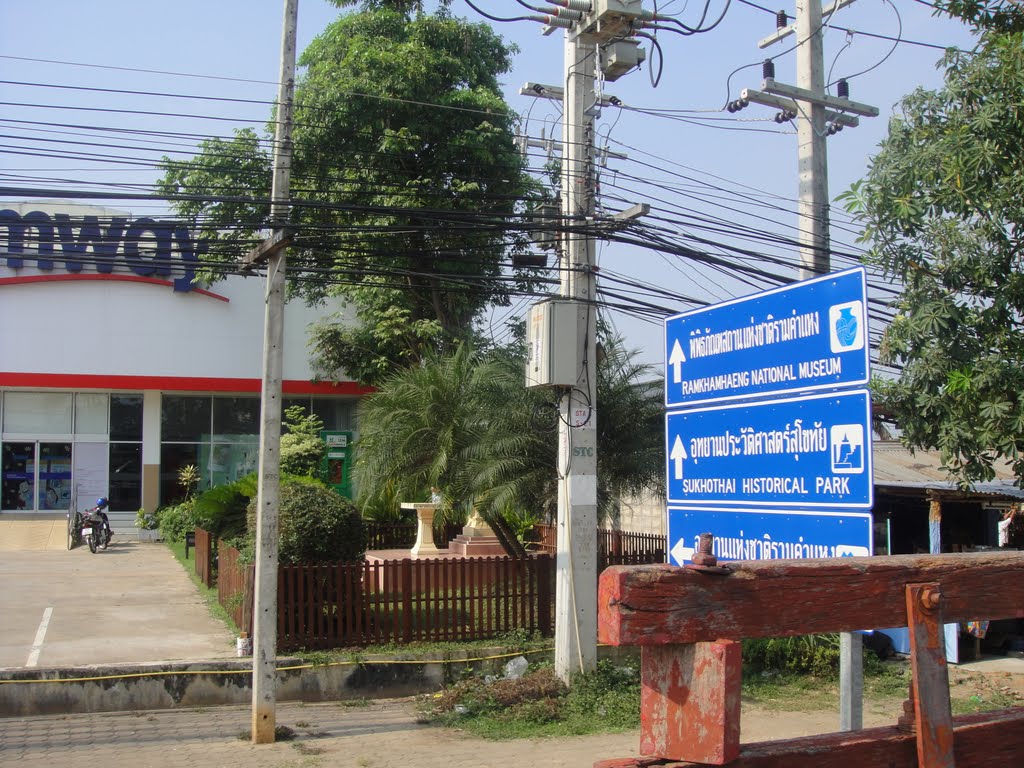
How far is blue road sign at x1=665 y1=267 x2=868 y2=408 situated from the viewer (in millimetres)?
3736

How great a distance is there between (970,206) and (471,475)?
6.84 meters

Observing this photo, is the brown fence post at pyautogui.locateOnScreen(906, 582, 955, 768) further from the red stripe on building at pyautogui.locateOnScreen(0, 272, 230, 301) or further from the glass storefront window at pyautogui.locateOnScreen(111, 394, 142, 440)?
the glass storefront window at pyautogui.locateOnScreen(111, 394, 142, 440)

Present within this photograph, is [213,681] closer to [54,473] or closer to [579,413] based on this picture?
[579,413]

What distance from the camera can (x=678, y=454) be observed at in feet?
15.4

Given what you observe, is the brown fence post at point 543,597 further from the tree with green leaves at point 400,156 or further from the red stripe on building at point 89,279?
the red stripe on building at point 89,279

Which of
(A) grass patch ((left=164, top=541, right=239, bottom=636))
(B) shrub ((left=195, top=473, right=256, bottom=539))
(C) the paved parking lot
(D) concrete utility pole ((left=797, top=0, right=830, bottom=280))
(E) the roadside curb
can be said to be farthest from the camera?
(B) shrub ((left=195, top=473, right=256, bottom=539))

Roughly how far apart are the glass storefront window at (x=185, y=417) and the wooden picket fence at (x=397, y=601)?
1679 centimetres

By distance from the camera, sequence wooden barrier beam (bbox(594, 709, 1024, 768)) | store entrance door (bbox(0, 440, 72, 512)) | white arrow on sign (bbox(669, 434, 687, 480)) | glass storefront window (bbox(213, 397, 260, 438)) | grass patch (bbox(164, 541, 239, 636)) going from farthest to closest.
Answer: glass storefront window (bbox(213, 397, 260, 438))
store entrance door (bbox(0, 440, 72, 512))
grass patch (bbox(164, 541, 239, 636))
white arrow on sign (bbox(669, 434, 687, 480))
wooden barrier beam (bbox(594, 709, 1024, 768))

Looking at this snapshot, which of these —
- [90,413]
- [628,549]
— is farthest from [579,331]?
[90,413]

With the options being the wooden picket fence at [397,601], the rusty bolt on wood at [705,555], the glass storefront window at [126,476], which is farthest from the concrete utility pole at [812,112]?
the glass storefront window at [126,476]

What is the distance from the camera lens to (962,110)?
7.86 metres

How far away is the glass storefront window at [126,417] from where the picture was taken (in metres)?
28.3

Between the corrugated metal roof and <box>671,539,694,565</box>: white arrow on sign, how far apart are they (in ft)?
26.6

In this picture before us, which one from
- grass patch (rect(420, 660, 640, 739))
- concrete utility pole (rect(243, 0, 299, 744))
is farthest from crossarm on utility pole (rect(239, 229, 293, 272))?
grass patch (rect(420, 660, 640, 739))
